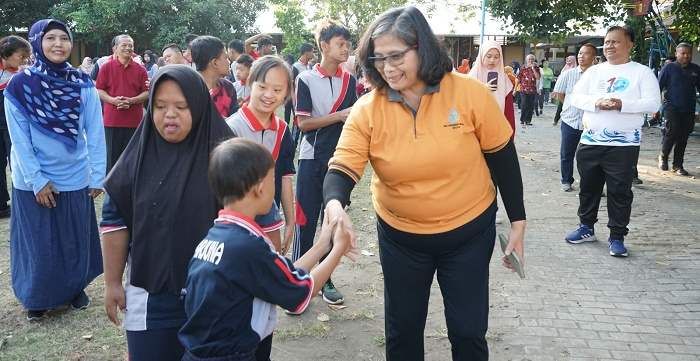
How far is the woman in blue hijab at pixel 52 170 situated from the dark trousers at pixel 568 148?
6447 mm

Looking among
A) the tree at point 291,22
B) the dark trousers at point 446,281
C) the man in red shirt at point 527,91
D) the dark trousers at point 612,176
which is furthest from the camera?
the tree at point 291,22

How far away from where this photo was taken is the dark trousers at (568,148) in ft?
27.7

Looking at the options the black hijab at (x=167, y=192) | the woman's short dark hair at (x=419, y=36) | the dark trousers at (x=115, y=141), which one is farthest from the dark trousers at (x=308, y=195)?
the dark trousers at (x=115, y=141)

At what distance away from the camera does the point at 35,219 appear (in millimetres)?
4297

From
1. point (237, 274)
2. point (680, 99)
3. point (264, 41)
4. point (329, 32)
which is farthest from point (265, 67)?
point (680, 99)

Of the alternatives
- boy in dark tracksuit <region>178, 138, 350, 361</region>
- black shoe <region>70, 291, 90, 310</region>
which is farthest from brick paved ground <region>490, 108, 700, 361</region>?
black shoe <region>70, 291, 90, 310</region>

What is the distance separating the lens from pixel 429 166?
8.21ft

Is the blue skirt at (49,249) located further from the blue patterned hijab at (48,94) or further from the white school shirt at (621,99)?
the white school shirt at (621,99)

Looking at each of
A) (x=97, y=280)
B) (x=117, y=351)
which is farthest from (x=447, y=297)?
(x=97, y=280)

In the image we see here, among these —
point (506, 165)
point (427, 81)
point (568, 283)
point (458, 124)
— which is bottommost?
point (568, 283)

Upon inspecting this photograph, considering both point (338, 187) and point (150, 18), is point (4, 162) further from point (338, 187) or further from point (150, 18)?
point (150, 18)

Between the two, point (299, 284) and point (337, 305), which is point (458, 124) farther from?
point (337, 305)

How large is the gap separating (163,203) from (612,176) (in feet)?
15.2

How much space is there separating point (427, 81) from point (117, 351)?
275cm
